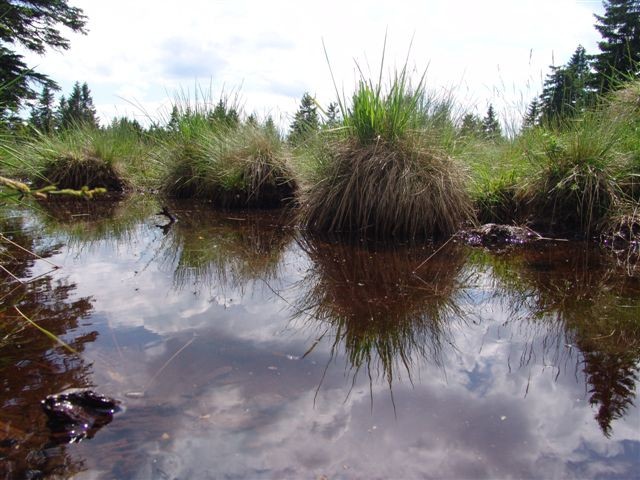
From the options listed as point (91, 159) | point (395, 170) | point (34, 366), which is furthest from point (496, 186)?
point (91, 159)

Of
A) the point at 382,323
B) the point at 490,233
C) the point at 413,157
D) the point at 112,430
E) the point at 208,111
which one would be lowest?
the point at 112,430

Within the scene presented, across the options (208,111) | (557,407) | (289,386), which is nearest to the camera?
(557,407)

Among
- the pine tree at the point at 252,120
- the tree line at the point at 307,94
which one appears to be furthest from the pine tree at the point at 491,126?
the pine tree at the point at 252,120

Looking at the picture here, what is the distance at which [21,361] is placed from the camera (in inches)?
64.1

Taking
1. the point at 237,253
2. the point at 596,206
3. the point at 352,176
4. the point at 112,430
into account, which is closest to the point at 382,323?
the point at 112,430

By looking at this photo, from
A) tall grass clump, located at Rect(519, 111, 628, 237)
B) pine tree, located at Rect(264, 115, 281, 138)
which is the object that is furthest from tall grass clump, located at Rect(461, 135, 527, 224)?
pine tree, located at Rect(264, 115, 281, 138)

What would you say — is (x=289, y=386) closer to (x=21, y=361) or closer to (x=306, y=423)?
(x=306, y=423)

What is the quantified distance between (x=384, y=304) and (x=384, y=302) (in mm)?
34

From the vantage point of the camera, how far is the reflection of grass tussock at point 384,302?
1.85m

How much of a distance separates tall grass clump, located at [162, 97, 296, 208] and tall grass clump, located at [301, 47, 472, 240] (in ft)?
5.74

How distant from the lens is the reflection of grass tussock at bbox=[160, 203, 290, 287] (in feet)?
9.93

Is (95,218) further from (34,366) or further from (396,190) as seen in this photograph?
(34,366)

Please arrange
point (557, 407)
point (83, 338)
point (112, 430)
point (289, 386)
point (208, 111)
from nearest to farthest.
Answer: point (112, 430) → point (557, 407) → point (289, 386) → point (83, 338) → point (208, 111)

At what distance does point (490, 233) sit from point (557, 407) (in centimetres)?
305
